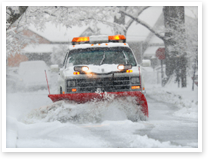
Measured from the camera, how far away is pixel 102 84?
6949mm

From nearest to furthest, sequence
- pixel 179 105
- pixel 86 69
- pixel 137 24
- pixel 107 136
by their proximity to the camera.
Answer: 1. pixel 107 136
2. pixel 86 69
3. pixel 179 105
4. pixel 137 24

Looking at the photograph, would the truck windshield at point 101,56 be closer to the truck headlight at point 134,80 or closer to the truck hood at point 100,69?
the truck hood at point 100,69

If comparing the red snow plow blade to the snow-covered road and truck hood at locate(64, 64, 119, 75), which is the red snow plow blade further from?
truck hood at locate(64, 64, 119, 75)

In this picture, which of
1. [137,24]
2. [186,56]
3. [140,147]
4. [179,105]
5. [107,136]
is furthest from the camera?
[137,24]

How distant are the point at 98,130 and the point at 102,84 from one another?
1.05 metres

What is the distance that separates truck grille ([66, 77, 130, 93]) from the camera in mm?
6953

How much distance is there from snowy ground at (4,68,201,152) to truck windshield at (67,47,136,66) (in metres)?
1.50

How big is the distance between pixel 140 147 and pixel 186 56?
9296 millimetres

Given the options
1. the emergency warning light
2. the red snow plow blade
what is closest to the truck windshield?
the emergency warning light

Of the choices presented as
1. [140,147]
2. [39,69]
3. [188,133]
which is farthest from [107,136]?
[39,69]

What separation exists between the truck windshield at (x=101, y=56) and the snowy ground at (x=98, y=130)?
1.50 m

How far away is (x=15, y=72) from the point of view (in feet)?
47.4

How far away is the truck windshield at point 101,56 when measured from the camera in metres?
8.04
